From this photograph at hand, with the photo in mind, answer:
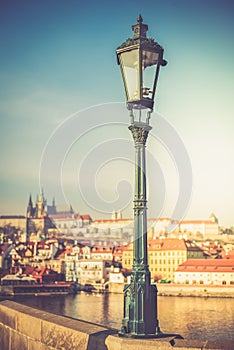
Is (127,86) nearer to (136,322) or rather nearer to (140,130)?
(140,130)

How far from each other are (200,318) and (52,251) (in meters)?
41.8

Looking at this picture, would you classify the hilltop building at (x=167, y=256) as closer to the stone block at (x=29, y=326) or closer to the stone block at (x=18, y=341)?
the stone block at (x=18, y=341)

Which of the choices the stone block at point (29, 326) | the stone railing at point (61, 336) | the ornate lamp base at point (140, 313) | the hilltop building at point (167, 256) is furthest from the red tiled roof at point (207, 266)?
the ornate lamp base at point (140, 313)

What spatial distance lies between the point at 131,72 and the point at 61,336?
7.98 ft

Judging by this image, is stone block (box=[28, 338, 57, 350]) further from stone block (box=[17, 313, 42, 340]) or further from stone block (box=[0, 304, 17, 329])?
stone block (box=[0, 304, 17, 329])

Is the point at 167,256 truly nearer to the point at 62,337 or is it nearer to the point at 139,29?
the point at 62,337

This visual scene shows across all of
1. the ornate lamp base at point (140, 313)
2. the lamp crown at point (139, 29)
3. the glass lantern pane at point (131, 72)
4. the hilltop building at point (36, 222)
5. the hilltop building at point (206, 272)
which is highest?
the hilltop building at point (36, 222)

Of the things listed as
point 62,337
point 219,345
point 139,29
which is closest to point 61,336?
point 62,337

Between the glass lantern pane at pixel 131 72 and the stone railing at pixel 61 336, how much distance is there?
6.59 feet

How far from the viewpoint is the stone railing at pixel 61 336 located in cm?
401

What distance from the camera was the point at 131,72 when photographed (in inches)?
177

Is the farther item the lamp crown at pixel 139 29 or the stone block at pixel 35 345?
the stone block at pixel 35 345

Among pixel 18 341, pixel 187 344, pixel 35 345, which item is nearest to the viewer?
pixel 187 344

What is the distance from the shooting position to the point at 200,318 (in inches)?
1135
